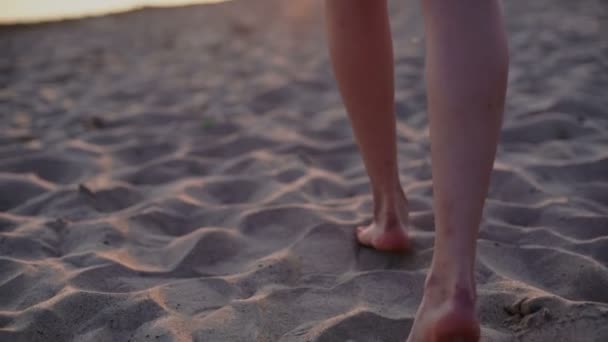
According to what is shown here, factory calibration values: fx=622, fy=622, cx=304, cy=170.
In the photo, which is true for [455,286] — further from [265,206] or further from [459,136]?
[265,206]

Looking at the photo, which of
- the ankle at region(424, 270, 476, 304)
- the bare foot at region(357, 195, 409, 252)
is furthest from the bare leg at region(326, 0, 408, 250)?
the ankle at region(424, 270, 476, 304)

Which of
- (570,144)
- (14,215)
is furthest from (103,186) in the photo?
(570,144)

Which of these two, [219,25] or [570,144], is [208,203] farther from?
[219,25]

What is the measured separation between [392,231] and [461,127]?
66 cm

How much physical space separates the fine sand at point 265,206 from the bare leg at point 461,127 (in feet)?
0.90

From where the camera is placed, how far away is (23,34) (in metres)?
5.80

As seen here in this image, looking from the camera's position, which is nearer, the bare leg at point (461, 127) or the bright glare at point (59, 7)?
the bare leg at point (461, 127)

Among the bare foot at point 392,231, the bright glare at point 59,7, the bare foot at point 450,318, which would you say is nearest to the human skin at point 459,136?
the bare foot at point 450,318

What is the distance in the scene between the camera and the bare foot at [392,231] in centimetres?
161

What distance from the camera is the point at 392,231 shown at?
1610 millimetres

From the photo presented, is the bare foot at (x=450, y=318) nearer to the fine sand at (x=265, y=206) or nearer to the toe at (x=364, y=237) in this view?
the fine sand at (x=265, y=206)

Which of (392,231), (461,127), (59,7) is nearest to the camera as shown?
(461,127)

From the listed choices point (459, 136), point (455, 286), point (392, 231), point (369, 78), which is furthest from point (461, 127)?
point (392, 231)

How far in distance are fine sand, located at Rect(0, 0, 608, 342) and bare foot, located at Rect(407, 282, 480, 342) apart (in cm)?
23
